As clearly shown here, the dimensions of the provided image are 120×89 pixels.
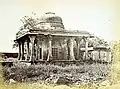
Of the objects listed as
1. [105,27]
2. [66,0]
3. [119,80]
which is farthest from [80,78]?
[66,0]

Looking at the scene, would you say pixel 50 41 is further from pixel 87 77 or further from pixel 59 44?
pixel 87 77

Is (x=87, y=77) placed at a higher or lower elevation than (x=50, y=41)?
lower

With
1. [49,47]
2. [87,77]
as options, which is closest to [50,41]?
[49,47]

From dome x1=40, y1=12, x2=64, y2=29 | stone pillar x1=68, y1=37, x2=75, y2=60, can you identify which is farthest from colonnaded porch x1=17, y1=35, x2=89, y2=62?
dome x1=40, y1=12, x2=64, y2=29

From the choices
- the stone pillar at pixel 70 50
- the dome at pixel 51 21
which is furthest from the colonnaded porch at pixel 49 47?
the dome at pixel 51 21

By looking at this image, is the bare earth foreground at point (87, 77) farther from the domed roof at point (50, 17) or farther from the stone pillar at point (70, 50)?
the domed roof at point (50, 17)

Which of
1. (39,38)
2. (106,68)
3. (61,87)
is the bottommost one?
(61,87)

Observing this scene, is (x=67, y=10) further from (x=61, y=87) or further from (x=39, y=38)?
(x=61, y=87)
